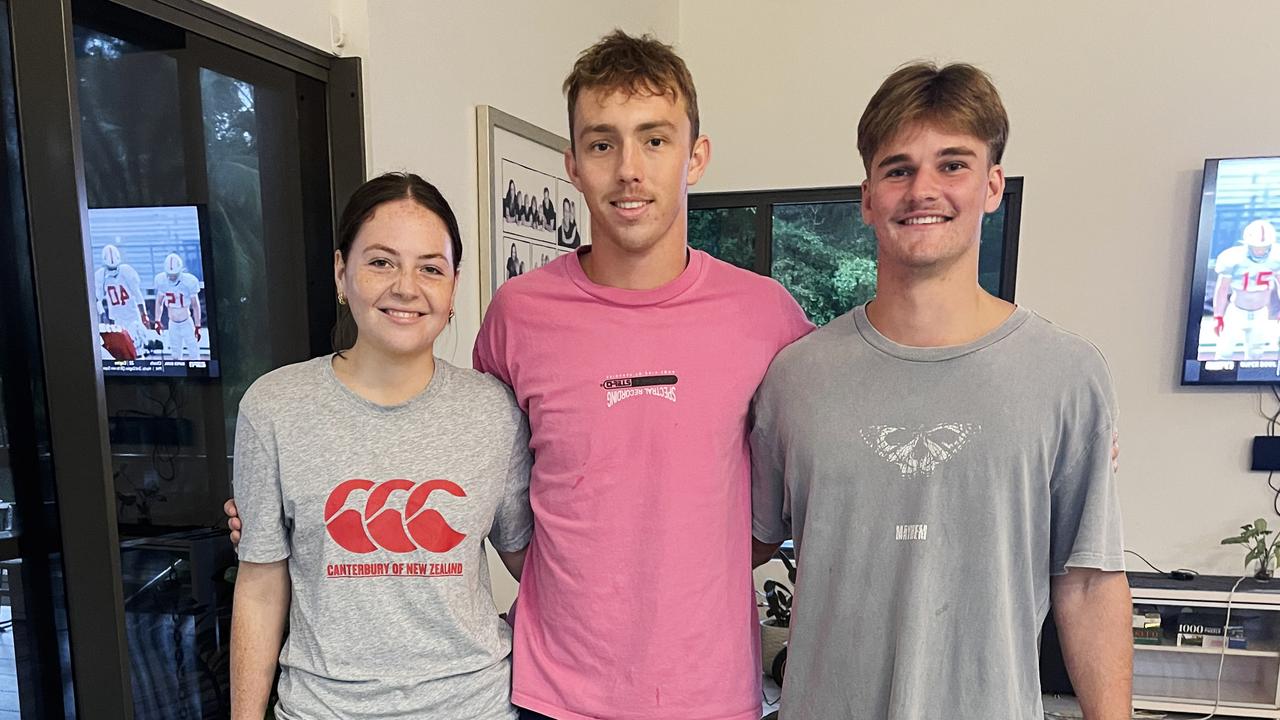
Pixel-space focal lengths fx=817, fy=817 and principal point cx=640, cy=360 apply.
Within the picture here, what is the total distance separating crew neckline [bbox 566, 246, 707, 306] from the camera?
1325 mm

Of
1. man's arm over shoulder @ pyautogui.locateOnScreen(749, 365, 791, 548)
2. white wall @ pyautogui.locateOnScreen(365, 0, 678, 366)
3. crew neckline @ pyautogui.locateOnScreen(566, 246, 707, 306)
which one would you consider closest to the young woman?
crew neckline @ pyautogui.locateOnScreen(566, 246, 707, 306)

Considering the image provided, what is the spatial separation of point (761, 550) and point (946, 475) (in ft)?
1.37

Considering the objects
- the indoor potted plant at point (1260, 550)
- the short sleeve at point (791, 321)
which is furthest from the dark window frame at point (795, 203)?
Result: the short sleeve at point (791, 321)

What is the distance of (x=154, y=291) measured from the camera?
5.48 ft

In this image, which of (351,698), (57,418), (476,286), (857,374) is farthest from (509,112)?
(351,698)

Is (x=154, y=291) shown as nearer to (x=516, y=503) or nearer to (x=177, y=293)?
(x=177, y=293)

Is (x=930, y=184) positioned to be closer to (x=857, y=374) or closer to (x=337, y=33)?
(x=857, y=374)

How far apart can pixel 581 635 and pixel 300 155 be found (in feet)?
4.59

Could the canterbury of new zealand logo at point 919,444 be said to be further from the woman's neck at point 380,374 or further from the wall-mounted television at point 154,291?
the wall-mounted television at point 154,291

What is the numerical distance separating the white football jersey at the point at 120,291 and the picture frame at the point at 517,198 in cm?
83

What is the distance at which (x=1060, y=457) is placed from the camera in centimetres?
118

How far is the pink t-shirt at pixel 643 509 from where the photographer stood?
4.12ft

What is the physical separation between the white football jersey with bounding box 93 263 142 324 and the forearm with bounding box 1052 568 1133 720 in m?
1.74

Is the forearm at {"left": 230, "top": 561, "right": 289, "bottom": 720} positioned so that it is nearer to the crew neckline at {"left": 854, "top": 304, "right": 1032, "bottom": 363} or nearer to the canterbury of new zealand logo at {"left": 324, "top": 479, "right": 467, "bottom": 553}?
the canterbury of new zealand logo at {"left": 324, "top": 479, "right": 467, "bottom": 553}
